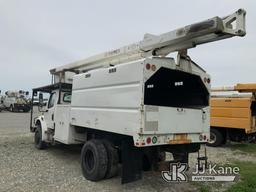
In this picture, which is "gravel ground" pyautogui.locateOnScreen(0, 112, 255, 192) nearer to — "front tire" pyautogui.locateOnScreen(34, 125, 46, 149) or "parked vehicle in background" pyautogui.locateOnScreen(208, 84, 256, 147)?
"front tire" pyautogui.locateOnScreen(34, 125, 46, 149)

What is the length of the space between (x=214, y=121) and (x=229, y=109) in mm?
836

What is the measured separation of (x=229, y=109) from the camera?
11.8 m

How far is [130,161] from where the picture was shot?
18.1 ft

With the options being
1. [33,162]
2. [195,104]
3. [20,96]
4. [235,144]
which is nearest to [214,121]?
[235,144]

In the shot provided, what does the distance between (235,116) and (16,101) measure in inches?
1176

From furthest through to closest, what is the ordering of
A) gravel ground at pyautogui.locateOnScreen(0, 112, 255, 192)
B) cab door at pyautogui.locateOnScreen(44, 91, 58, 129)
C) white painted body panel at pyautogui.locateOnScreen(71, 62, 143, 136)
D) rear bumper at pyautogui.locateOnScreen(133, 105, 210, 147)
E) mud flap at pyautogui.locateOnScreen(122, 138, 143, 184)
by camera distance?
cab door at pyautogui.locateOnScreen(44, 91, 58, 129)
gravel ground at pyautogui.locateOnScreen(0, 112, 255, 192)
mud flap at pyautogui.locateOnScreen(122, 138, 143, 184)
white painted body panel at pyautogui.locateOnScreen(71, 62, 143, 136)
rear bumper at pyautogui.locateOnScreen(133, 105, 210, 147)

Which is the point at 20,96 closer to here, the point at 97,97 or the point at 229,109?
the point at 229,109

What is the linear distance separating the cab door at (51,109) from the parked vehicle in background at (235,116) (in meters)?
6.01

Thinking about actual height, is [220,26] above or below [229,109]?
above

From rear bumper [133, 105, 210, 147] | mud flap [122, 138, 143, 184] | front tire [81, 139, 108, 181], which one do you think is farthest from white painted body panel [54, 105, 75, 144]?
rear bumper [133, 105, 210, 147]

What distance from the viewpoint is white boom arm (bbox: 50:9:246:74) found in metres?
4.86

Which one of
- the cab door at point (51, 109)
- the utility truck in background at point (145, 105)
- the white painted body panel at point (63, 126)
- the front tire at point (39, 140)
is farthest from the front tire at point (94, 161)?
the front tire at point (39, 140)

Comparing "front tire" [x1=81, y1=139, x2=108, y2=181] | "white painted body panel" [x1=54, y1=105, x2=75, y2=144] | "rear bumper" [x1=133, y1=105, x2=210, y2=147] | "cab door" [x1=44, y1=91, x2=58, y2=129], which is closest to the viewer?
"rear bumper" [x1=133, y1=105, x2=210, y2=147]

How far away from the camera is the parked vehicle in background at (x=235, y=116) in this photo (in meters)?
11.2
